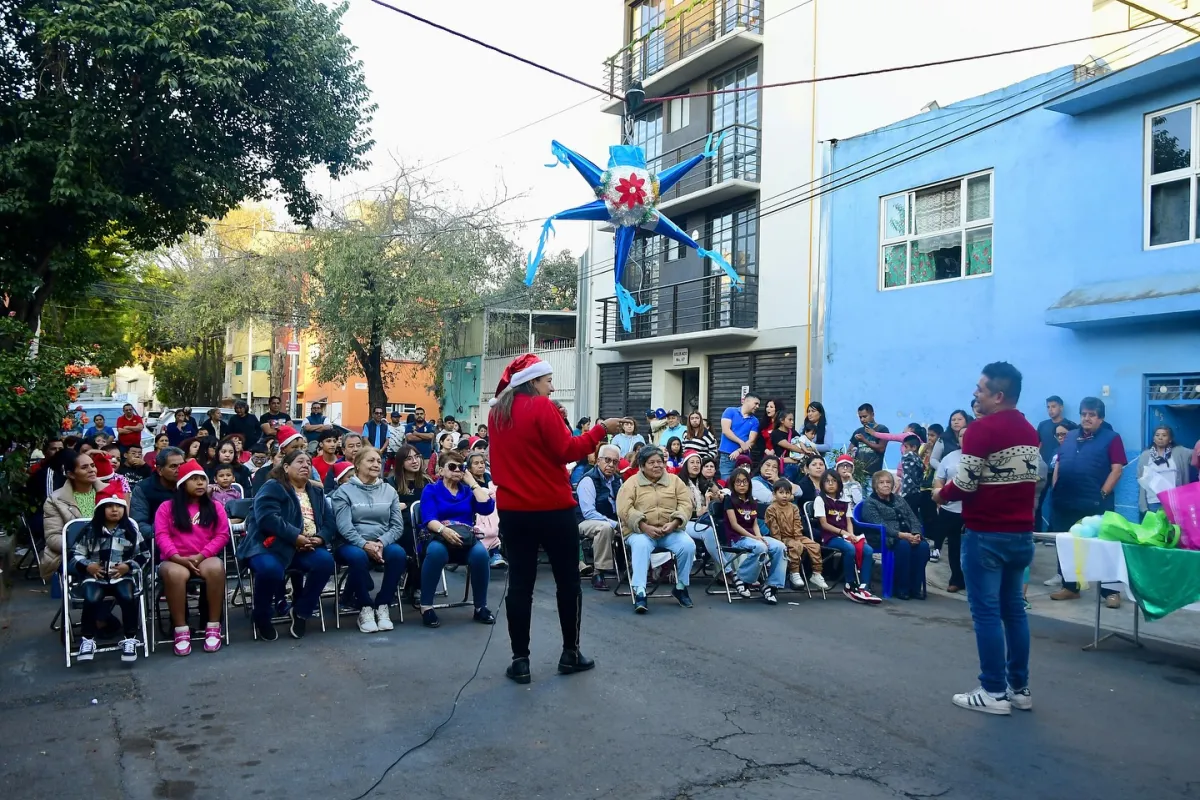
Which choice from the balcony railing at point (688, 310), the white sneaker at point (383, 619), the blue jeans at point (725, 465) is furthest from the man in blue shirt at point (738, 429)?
the balcony railing at point (688, 310)

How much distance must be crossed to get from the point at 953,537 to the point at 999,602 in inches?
178

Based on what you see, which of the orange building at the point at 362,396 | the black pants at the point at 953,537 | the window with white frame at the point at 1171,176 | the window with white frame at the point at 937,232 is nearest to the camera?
the black pants at the point at 953,537

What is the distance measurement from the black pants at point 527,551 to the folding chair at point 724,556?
3195mm

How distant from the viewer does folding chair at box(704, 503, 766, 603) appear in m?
8.48

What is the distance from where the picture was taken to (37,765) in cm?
406

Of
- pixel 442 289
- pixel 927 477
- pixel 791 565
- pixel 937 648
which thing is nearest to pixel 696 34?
pixel 442 289

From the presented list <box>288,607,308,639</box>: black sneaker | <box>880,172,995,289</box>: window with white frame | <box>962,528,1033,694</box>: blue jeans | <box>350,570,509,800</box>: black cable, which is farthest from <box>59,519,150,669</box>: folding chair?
<box>880,172,995,289</box>: window with white frame

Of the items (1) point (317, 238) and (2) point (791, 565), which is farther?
(1) point (317, 238)

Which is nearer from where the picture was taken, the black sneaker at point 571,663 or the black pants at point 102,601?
the black sneaker at point 571,663

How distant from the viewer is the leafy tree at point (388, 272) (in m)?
24.4

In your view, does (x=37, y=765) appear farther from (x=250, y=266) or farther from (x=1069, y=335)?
Result: (x=250, y=266)

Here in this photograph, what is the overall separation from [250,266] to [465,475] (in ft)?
68.5

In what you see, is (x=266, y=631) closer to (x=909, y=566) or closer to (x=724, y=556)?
(x=724, y=556)

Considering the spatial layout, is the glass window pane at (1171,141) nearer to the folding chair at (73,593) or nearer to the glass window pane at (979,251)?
the glass window pane at (979,251)
